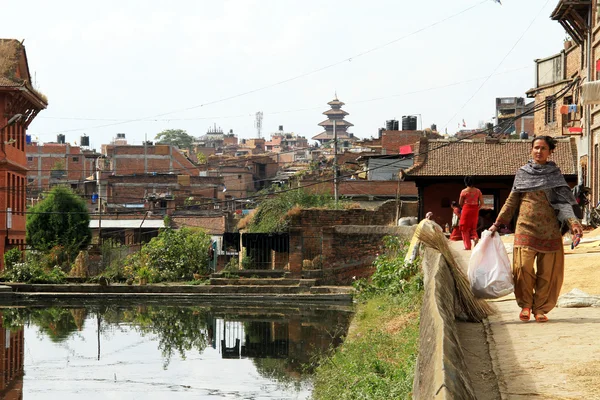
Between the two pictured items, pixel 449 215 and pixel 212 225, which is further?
pixel 212 225

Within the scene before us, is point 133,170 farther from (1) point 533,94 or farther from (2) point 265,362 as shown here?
(2) point 265,362

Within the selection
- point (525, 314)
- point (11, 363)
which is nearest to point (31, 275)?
point (11, 363)

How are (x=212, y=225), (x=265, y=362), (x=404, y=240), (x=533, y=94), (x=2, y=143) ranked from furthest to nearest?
1. (x=212, y=225)
2. (x=533, y=94)
3. (x=2, y=143)
4. (x=404, y=240)
5. (x=265, y=362)

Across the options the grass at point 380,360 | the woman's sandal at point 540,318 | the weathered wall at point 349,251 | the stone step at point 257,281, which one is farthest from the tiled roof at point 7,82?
the woman's sandal at point 540,318

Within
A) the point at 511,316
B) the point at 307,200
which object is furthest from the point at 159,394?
the point at 307,200

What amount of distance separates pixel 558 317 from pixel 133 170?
69.5 meters

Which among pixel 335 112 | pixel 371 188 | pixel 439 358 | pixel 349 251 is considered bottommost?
pixel 349 251

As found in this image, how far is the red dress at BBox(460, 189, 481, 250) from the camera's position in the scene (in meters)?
19.4

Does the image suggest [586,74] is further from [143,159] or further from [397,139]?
[143,159]

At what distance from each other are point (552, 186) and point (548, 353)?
2.19 m

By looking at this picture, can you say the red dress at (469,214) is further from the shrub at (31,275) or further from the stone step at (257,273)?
the shrub at (31,275)

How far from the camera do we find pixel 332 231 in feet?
107

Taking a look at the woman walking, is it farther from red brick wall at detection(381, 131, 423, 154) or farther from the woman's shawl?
red brick wall at detection(381, 131, 423, 154)

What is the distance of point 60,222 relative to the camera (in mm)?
51344
